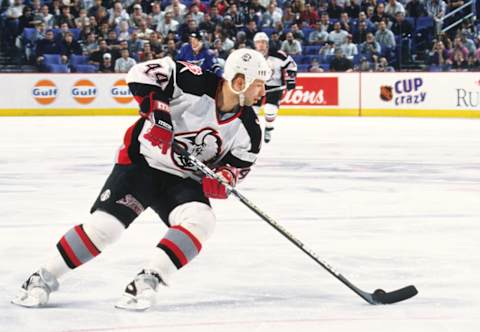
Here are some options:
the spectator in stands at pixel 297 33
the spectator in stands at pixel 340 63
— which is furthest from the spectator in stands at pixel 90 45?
the spectator in stands at pixel 340 63

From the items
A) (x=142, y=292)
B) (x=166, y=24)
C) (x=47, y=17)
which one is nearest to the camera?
(x=142, y=292)

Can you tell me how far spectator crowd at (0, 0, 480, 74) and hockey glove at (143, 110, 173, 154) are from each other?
12.3m

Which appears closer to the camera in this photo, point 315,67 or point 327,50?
point 315,67

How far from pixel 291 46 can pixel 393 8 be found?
1.79 meters

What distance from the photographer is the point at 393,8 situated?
16.5 metres

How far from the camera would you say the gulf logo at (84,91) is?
16438 mm

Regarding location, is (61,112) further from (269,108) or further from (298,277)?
(298,277)

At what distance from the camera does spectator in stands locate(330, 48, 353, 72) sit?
15875mm

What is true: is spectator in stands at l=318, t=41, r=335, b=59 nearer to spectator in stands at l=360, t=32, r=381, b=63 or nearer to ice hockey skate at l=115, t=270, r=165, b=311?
spectator in stands at l=360, t=32, r=381, b=63

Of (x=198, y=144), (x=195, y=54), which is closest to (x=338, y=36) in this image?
(x=195, y=54)

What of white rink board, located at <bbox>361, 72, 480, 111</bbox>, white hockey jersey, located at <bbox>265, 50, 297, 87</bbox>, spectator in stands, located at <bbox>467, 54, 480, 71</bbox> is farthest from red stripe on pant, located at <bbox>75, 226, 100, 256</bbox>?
spectator in stands, located at <bbox>467, 54, 480, 71</bbox>

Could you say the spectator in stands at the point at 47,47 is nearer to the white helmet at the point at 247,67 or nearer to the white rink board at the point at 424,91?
the white rink board at the point at 424,91

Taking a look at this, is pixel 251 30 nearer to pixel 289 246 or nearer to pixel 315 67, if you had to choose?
pixel 315 67

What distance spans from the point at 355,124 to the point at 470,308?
10577 millimetres
